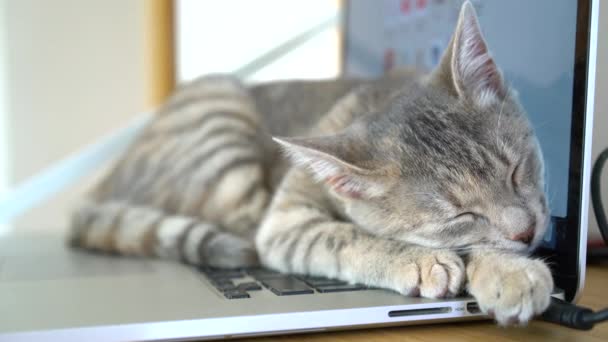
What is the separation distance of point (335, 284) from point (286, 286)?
0.31 ft

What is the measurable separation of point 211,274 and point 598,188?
2.59ft

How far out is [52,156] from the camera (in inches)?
127

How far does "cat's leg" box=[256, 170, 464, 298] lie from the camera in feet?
3.15

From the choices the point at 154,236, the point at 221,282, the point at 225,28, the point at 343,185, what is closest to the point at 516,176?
the point at 343,185

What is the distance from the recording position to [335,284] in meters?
1.09

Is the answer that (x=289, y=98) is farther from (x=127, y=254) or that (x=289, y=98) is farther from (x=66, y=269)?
(x=66, y=269)

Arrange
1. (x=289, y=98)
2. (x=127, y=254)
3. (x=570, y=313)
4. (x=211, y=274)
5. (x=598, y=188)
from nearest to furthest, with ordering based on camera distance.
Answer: (x=570, y=313)
(x=598, y=188)
(x=211, y=274)
(x=127, y=254)
(x=289, y=98)

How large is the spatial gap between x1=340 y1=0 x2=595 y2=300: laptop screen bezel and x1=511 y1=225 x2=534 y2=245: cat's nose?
0.06 m

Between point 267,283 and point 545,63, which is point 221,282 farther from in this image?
point 545,63

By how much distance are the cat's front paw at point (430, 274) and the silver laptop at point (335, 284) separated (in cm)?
3

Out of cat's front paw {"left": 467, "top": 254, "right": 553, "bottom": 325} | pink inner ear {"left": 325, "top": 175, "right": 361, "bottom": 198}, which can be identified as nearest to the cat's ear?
pink inner ear {"left": 325, "top": 175, "right": 361, "bottom": 198}

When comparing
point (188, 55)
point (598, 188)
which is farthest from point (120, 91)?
point (598, 188)

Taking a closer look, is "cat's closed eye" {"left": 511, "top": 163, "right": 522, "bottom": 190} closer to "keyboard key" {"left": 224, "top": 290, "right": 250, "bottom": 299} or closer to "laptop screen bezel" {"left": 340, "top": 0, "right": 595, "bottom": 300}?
"laptop screen bezel" {"left": 340, "top": 0, "right": 595, "bottom": 300}

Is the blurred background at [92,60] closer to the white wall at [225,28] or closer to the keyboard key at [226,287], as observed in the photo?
the white wall at [225,28]
